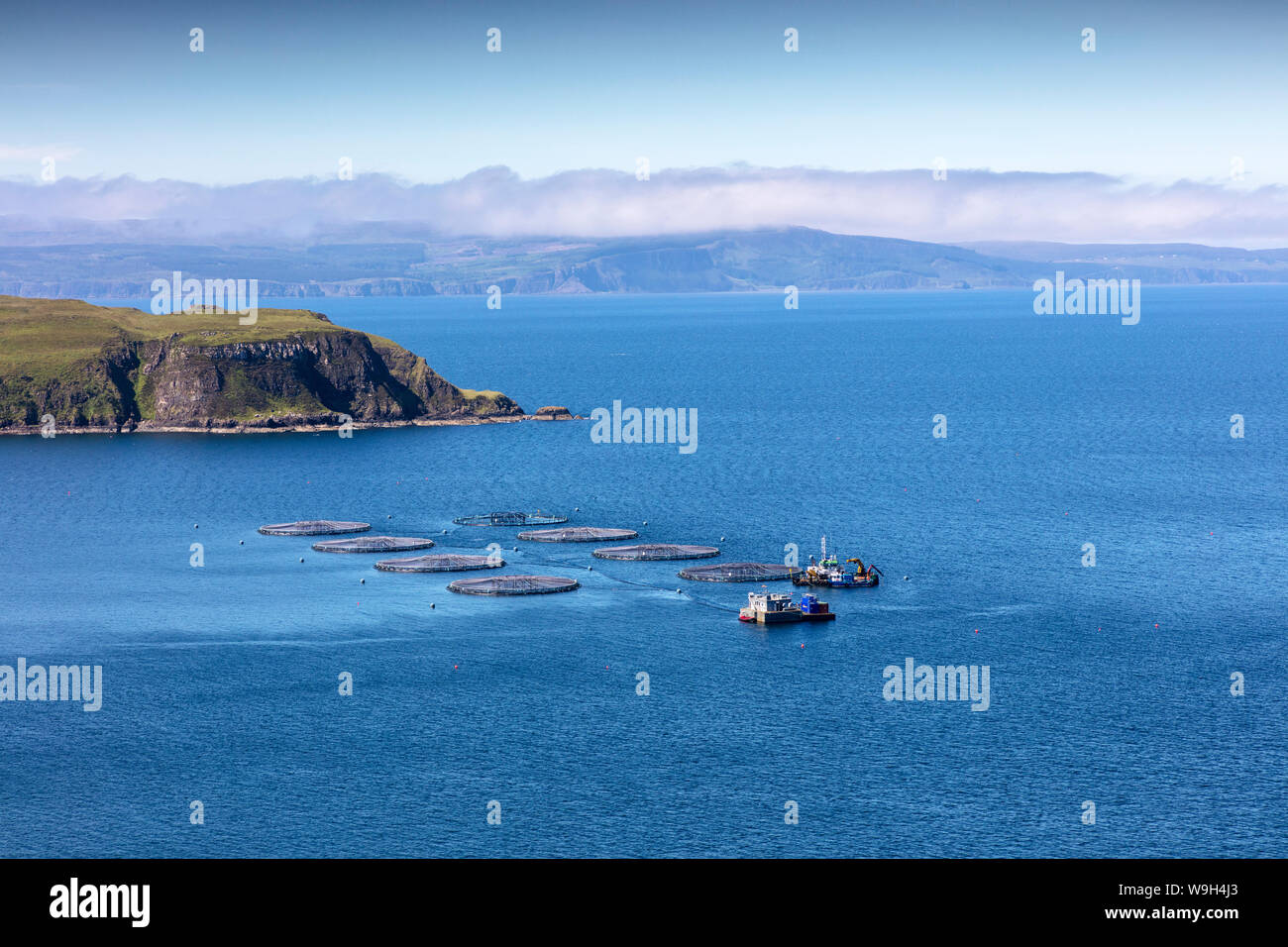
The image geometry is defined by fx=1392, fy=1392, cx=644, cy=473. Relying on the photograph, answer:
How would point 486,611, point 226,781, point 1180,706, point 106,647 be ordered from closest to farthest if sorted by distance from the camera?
point 226,781, point 1180,706, point 106,647, point 486,611

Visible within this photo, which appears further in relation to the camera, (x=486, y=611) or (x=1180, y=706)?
(x=486, y=611)

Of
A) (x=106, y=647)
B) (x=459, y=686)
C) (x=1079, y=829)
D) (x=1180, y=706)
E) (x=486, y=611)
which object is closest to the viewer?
(x=1079, y=829)
